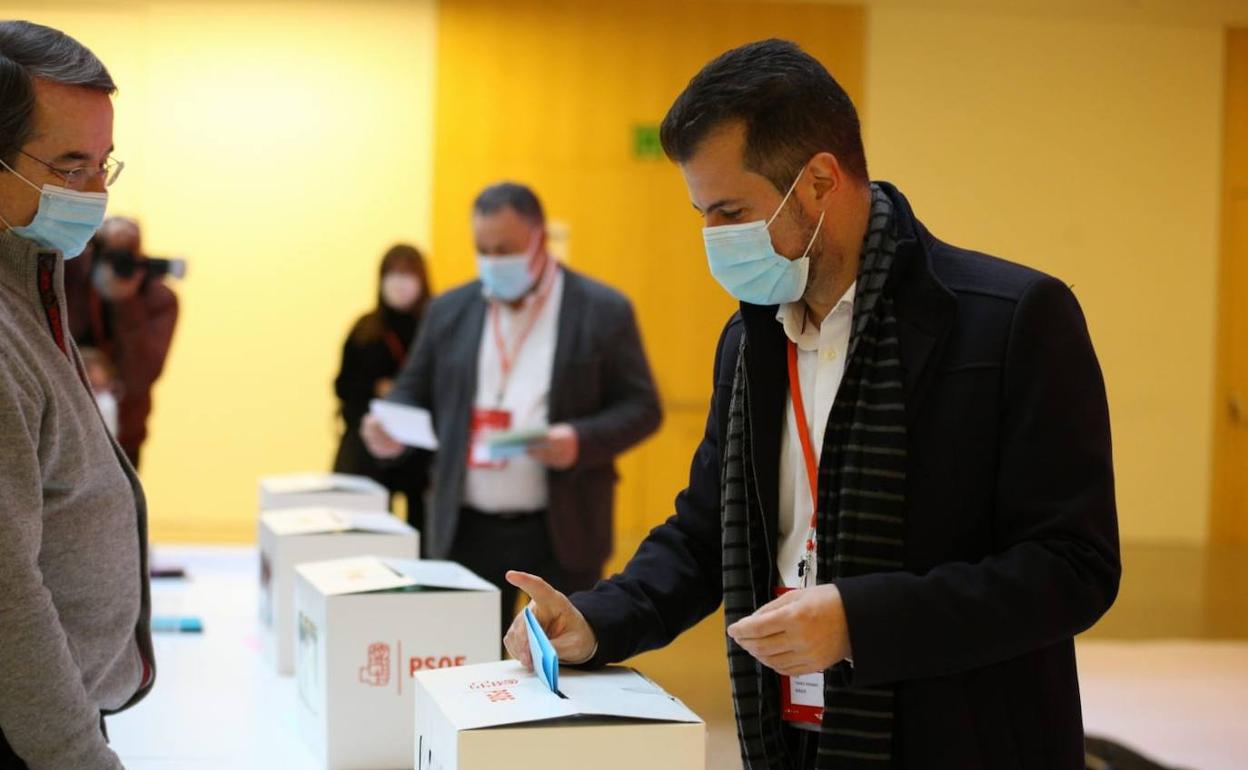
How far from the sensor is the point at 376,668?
6.42 feet

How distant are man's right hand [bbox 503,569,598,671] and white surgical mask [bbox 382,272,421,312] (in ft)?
11.3

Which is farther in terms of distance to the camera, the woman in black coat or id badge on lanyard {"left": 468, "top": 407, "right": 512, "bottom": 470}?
the woman in black coat

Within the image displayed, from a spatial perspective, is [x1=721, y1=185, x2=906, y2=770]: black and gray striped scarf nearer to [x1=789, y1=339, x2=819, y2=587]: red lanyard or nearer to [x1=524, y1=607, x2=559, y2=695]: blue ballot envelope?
[x1=789, y1=339, x2=819, y2=587]: red lanyard

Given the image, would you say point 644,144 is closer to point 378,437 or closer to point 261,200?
point 261,200

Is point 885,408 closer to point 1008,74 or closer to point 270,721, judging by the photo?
point 270,721

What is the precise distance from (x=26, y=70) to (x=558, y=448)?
1.87m

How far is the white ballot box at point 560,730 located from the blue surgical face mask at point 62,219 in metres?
0.75

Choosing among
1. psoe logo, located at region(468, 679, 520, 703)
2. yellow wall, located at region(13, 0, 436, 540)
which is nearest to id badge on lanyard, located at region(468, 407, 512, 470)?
psoe logo, located at region(468, 679, 520, 703)

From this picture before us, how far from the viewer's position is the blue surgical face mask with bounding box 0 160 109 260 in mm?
1630

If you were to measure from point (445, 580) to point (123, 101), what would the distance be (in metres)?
6.34

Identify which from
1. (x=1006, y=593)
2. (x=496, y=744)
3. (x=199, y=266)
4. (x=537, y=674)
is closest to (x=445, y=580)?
(x=537, y=674)

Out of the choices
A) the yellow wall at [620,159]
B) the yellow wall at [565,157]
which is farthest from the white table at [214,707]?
the yellow wall at [620,159]

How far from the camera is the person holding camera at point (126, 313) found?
454cm

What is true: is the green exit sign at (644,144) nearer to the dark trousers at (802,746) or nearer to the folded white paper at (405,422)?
the folded white paper at (405,422)
